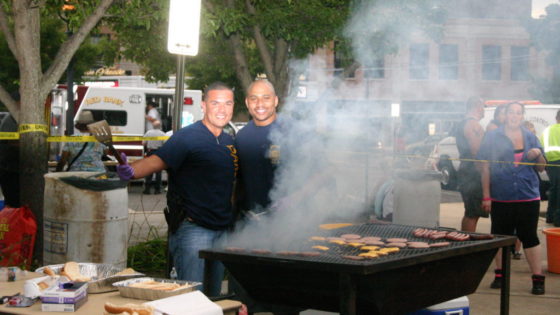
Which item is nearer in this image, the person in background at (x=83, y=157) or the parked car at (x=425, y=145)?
the person in background at (x=83, y=157)

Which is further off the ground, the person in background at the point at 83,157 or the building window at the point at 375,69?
the building window at the point at 375,69

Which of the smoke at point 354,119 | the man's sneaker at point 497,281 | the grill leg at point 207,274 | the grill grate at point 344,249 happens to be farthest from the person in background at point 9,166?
the man's sneaker at point 497,281

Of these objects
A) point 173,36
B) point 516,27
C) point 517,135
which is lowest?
point 517,135

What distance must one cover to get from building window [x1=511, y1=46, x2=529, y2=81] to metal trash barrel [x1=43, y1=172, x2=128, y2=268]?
4.78m

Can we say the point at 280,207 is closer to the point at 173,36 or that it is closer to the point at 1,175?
the point at 173,36

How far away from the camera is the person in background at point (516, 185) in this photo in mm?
6707

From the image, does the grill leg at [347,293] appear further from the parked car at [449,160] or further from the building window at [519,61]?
the parked car at [449,160]

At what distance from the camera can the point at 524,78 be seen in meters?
9.84

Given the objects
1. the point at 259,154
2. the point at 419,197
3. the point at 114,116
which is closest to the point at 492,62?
the point at 419,197

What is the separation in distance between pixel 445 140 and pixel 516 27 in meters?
7.57

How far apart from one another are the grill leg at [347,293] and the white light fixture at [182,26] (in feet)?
8.69

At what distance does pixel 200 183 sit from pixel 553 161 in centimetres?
784

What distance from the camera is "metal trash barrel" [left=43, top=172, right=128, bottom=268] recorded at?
243 inches

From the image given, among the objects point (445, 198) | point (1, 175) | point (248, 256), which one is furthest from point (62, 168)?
point (445, 198)
